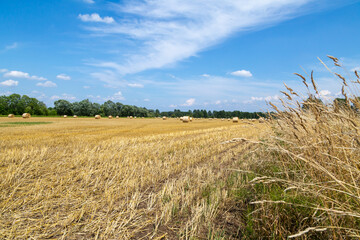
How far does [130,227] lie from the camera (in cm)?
313

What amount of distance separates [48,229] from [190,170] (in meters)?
3.81

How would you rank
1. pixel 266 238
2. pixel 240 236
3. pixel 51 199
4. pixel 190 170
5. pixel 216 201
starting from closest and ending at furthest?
1. pixel 266 238
2. pixel 240 236
3. pixel 216 201
4. pixel 51 199
5. pixel 190 170

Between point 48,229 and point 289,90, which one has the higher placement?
point 289,90

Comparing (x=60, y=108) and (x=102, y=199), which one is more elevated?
(x=60, y=108)

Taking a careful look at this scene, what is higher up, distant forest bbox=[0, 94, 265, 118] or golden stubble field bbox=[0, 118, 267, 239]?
distant forest bbox=[0, 94, 265, 118]

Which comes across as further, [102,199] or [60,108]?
[60,108]

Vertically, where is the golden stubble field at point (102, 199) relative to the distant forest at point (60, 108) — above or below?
below

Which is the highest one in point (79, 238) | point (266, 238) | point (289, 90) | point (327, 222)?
point (289, 90)

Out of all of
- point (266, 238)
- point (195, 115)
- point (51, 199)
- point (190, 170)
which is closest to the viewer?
point (266, 238)

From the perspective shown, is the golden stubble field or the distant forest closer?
the golden stubble field

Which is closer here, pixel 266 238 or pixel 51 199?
pixel 266 238

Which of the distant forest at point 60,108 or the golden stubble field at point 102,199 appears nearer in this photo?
the golden stubble field at point 102,199

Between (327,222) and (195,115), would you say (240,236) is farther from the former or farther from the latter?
(195,115)

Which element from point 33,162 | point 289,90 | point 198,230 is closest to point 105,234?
point 198,230
